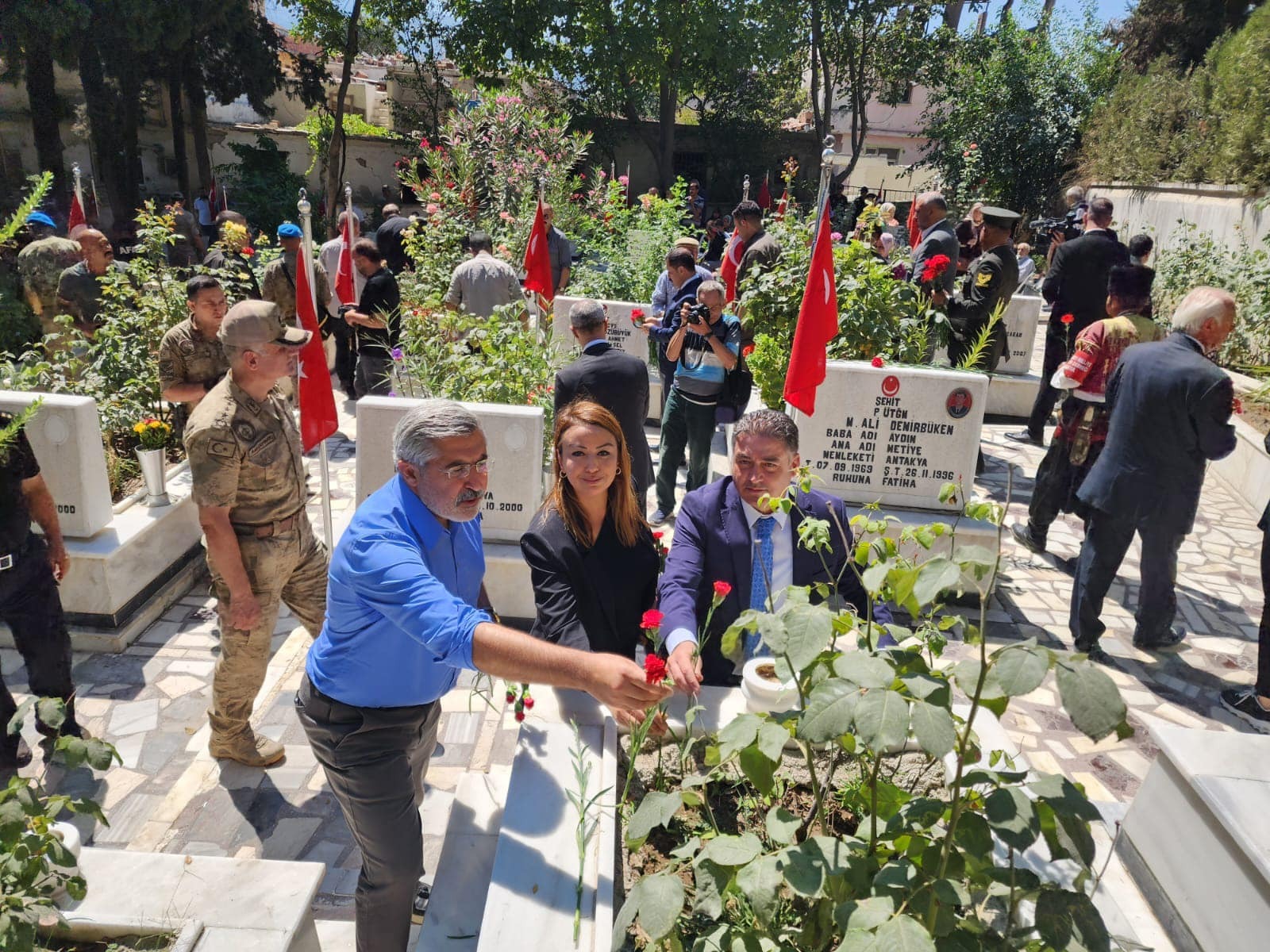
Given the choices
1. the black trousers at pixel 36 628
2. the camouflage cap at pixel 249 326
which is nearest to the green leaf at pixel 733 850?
the camouflage cap at pixel 249 326

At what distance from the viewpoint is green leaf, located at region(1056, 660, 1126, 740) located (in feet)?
3.91

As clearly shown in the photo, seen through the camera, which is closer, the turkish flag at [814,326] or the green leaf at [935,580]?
the green leaf at [935,580]

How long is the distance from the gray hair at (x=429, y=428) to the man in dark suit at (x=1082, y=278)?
6622mm

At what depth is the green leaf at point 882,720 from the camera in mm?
1211

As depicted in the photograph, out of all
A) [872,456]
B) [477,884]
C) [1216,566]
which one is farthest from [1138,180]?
[477,884]

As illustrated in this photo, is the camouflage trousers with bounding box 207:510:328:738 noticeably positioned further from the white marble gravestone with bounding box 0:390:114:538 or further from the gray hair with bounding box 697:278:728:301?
the gray hair with bounding box 697:278:728:301

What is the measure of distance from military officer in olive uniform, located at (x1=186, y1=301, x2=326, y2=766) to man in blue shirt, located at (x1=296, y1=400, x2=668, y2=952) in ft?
3.59

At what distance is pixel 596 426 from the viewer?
9.14 feet

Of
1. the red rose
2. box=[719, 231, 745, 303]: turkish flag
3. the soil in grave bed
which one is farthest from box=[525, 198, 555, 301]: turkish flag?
the red rose

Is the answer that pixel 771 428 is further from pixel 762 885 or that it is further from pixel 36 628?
pixel 36 628

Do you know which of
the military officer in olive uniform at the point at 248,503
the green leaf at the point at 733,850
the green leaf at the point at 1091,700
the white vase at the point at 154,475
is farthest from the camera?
the white vase at the point at 154,475

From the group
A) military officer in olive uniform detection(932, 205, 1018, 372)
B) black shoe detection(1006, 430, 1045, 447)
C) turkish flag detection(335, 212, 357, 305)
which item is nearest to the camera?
military officer in olive uniform detection(932, 205, 1018, 372)

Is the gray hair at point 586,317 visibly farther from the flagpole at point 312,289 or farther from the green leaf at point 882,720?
the green leaf at point 882,720

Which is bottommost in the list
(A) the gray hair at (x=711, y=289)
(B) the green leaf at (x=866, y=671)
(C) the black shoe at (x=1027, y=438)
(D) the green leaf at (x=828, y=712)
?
(C) the black shoe at (x=1027, y=438)
